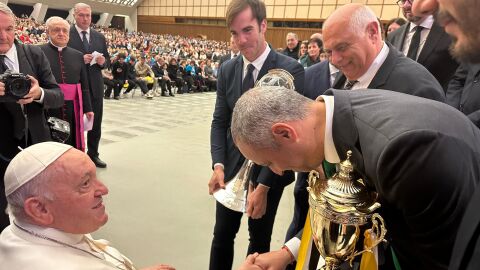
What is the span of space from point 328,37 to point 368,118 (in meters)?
0.91

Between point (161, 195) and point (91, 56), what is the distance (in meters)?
1.94

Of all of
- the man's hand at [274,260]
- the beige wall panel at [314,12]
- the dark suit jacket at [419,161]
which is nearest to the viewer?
the dark suit jacket at [419,161]

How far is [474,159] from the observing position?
951 mm

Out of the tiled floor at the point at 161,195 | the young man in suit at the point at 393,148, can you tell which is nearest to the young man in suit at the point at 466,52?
the young man in suit at the point at 393,148

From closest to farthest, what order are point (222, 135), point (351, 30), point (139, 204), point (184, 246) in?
point (351, 30) < point (222, 135) < point (184, 246) < point (139, 204)

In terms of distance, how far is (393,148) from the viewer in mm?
947

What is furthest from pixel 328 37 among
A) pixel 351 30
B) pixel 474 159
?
pixel 474 159

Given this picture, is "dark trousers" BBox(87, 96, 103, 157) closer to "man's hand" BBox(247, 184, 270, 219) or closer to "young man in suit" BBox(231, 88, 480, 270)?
"man's hand" BBox(247, 184, 270, 219)

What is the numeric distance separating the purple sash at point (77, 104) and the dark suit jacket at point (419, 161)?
310 centimetres

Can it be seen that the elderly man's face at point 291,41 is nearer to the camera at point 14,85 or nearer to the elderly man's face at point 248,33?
the elderly man's face at point 248,33

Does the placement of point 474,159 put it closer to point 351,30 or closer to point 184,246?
point 351,30

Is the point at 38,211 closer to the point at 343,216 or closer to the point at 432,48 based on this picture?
the point at 343,216

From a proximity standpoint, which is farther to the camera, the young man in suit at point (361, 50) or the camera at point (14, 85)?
the camera at point (14, 85)

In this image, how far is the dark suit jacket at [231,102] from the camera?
7.00 ft
